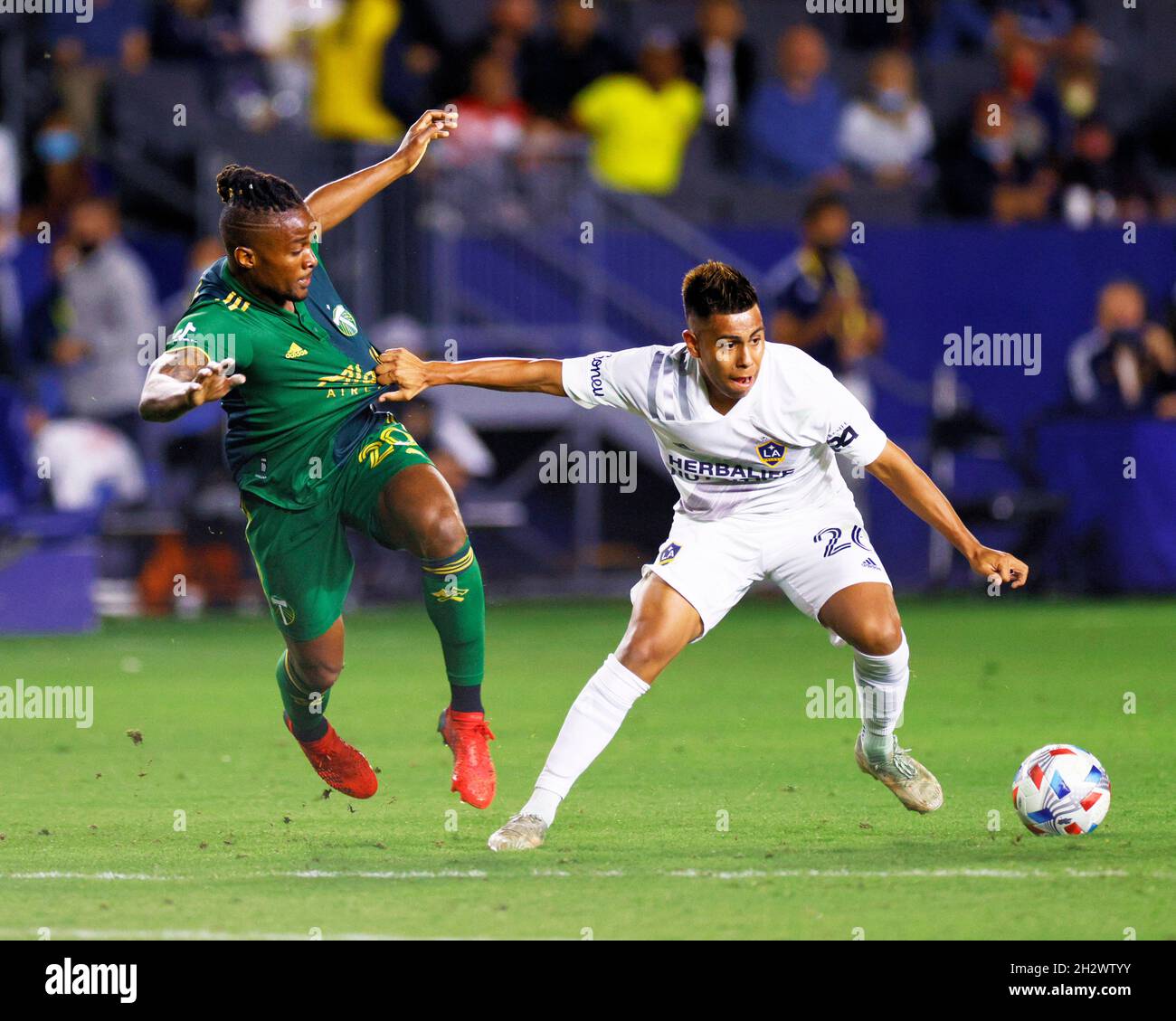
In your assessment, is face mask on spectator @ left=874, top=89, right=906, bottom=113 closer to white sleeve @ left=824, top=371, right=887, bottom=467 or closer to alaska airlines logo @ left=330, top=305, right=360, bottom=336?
alaska airlines logo @ left=330, top=305, right=360, bottom=336

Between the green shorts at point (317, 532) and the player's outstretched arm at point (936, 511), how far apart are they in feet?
5.55

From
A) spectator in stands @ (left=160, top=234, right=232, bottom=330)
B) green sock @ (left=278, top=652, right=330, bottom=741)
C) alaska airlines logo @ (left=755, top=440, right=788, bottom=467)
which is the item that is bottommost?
green sock @ (left=278, top=652, right=330, bottom=741)

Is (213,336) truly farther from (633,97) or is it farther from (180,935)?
(633,97)

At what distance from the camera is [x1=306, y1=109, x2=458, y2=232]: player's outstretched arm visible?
7.50 metres

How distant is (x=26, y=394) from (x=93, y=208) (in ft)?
4.87

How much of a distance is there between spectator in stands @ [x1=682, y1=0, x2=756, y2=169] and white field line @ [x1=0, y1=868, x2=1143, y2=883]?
11.2 meters

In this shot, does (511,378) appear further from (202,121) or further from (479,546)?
(202,121)

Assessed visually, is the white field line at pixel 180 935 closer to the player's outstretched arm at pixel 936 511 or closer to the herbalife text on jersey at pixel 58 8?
the player's outstretched arm at pixel 936 511

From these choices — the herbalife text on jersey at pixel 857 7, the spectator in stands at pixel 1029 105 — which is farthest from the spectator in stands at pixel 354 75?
the spectator in stands at pixel 1029 105

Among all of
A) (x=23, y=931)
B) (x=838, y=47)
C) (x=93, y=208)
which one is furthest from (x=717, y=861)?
(x=838, y=47)

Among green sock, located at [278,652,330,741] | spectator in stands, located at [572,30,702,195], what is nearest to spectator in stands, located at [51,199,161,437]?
spectator in stands, located at [572,30,702,195]

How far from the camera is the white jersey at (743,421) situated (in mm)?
6613

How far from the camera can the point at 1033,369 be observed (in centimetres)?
1585

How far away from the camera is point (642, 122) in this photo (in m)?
15.9
